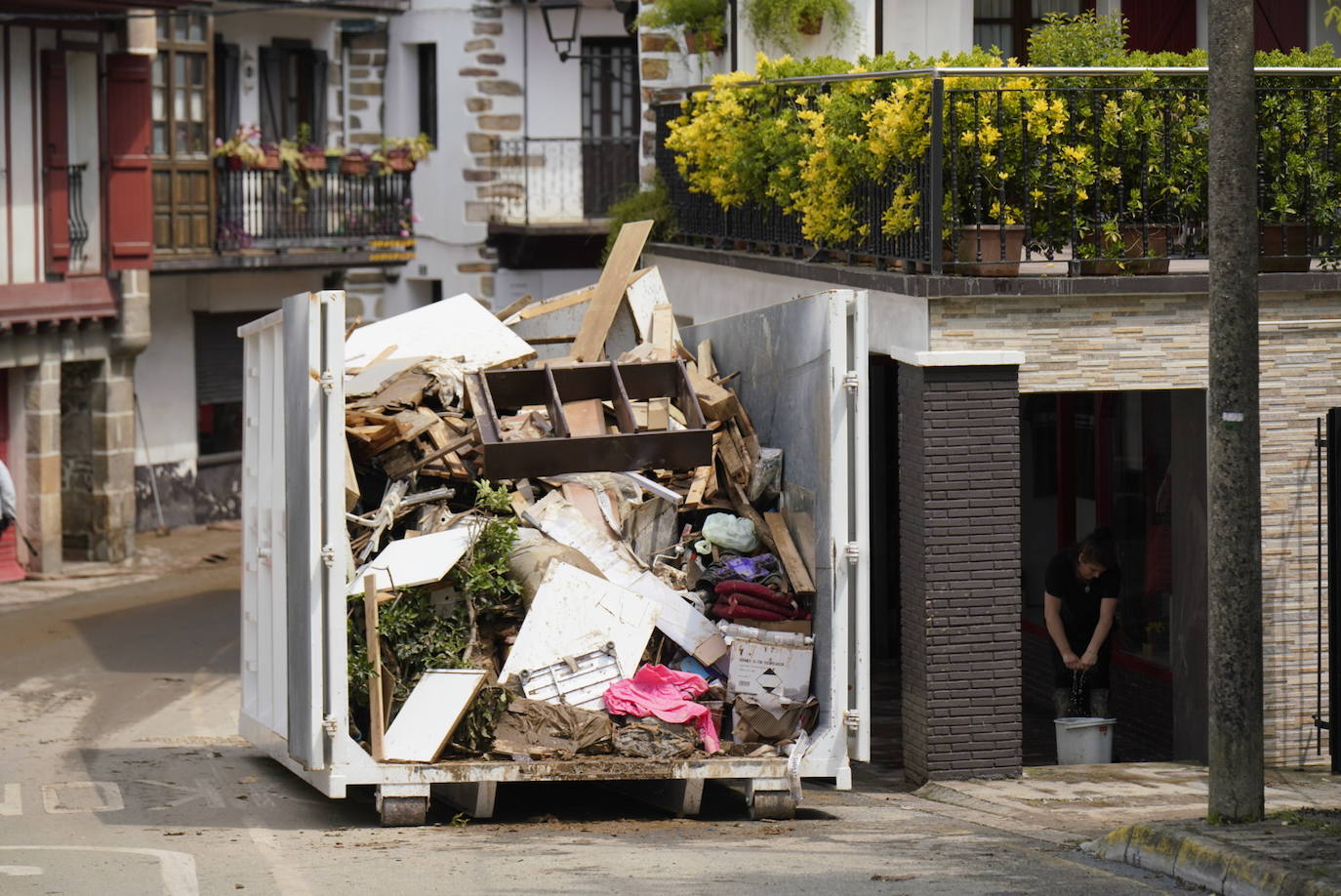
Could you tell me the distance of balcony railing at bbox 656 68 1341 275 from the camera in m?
11.3

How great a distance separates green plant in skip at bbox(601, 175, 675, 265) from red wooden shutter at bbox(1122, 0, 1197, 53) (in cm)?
375

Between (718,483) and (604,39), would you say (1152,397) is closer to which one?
(718,483)

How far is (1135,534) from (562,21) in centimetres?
1513

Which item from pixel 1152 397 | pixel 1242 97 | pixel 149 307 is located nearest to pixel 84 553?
pixel 149 307

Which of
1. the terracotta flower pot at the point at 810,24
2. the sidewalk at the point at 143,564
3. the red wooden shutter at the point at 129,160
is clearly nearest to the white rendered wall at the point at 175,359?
the sidewalk at the point at 143,564

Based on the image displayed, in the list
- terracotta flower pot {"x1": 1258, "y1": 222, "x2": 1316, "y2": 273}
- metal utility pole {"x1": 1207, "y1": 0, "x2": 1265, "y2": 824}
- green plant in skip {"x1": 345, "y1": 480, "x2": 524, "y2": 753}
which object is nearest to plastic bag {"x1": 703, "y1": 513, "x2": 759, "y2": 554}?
green plant in skip {"x1": 345, "y1": 480, "x2": 524, "y2": 753}

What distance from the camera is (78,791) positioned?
1129cm

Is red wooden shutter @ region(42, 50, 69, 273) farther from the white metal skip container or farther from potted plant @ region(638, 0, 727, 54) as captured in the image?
the white metal skip container

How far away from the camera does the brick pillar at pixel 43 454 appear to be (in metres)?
20.7

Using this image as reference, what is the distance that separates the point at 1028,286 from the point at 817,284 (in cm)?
191

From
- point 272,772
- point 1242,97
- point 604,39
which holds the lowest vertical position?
point 272,772

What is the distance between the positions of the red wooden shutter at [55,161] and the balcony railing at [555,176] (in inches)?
307

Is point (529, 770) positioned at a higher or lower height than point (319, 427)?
lower

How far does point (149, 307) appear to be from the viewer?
23.3m
